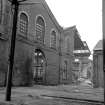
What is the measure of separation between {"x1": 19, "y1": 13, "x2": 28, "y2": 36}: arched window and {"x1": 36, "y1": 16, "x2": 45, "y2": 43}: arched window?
2003mm

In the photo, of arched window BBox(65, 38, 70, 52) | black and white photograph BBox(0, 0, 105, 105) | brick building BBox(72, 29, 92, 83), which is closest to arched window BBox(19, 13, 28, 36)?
black and white photograph BBox(0, 0, 105, 105)

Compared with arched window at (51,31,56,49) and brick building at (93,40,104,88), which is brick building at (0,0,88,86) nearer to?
arched window at (51,31,56,49)

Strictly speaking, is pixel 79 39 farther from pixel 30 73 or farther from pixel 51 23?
pixel 30 73

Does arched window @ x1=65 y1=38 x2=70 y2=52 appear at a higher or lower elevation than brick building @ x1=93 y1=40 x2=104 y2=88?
higher

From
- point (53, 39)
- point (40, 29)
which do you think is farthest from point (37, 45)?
point (53, 39)

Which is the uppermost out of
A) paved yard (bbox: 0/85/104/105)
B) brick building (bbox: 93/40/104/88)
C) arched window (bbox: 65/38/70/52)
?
arched window (bbox: 65/38/70/52)

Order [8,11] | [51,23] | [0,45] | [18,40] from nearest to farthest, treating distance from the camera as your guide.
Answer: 1. [0,45]
2. [8,11]
3. [18,40]
4. [51,23]

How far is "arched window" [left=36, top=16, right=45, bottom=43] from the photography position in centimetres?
1896

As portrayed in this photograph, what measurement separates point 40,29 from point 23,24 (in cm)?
297

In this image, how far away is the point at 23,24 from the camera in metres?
16.9

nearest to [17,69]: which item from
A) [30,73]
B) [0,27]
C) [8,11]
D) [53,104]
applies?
[30,73]

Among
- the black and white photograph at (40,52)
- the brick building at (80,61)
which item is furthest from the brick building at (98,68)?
the brick building at (80,61)

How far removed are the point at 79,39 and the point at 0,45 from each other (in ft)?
62.0

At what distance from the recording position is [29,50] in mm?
17031
